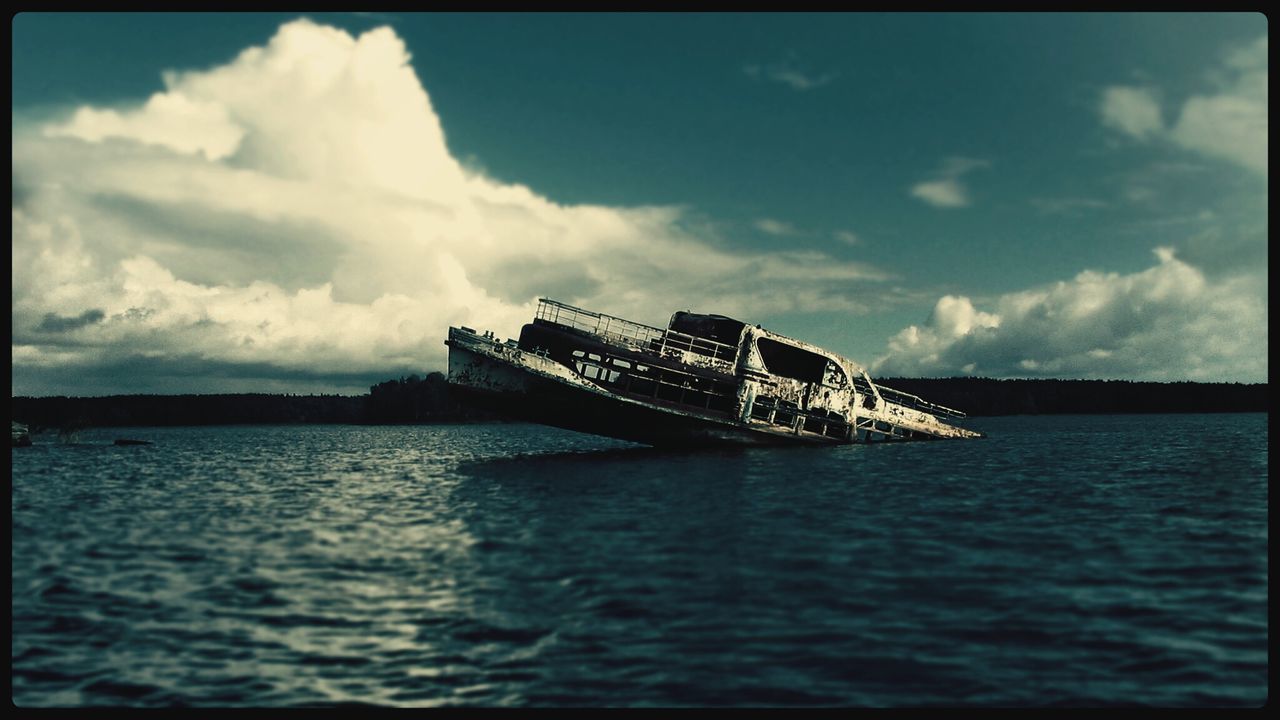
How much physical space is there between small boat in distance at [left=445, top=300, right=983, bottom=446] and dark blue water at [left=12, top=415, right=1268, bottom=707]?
29.1 feet

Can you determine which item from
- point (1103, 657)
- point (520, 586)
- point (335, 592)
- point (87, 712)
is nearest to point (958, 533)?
point (1103, 657)

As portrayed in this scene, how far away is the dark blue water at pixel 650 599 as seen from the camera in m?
7.07

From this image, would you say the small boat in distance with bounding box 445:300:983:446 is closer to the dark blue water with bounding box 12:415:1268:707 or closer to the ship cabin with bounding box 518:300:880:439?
the ship cabin with bounding box 518:300:880:439

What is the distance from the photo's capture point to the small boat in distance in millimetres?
27734

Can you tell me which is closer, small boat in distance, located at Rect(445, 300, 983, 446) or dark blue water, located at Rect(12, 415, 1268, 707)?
dark blue water, located at Rect(12, 415, 1268, 707)

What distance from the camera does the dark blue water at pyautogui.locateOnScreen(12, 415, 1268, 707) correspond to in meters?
7.07

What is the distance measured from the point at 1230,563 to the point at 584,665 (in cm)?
1016

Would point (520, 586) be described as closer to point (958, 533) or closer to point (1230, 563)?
point (958, 533)

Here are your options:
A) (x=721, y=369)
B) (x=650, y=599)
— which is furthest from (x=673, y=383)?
(x=650, y=599)

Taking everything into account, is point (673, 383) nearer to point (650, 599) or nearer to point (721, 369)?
point (721, 369)

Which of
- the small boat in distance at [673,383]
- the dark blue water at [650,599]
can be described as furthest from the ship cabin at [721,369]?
the dark blue water at [650,599]

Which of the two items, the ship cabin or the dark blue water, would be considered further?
the ship cabin

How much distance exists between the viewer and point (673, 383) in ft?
100

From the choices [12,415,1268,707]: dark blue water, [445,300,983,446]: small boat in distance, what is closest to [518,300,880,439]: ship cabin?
[445,300,983,446]: small boat in distance
